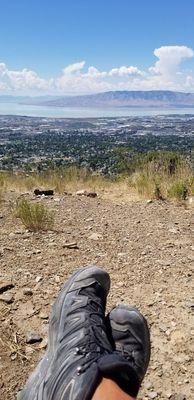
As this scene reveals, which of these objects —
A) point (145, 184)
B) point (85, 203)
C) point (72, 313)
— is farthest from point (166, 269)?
point (145, 184)

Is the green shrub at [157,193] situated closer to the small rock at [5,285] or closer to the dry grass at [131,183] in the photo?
the dry grass at [131,183]

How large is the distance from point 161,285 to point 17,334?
113cm

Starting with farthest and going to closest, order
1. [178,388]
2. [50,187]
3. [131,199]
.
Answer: [50,187], [131,199], [178,388]

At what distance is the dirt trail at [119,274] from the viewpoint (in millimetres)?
2426

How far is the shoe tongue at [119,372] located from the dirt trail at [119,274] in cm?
73

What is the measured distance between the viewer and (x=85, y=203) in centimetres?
575

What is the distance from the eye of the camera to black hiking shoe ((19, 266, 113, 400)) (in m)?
1.51

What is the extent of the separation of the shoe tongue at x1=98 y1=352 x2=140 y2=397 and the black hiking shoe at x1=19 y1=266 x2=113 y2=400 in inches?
1.1

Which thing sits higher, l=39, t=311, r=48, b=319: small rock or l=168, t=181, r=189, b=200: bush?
l=168, t=181, r=189, b=200: bush

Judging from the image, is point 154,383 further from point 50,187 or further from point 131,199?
point 50,187

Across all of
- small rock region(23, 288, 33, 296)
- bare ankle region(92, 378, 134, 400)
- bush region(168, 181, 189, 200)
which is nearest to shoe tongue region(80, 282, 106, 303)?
bare ankle region(92, 378, 134, 400)

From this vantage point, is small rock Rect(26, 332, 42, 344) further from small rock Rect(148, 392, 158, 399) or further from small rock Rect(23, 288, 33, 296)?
small rock Rect(148, 392, 158, 399)

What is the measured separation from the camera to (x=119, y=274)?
11.2 ft

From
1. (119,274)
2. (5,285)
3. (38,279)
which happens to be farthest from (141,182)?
(5,285)
